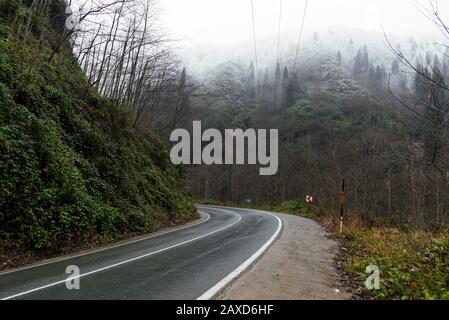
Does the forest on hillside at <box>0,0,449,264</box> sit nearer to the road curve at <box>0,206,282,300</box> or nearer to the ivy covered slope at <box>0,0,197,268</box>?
the ivy covered slope at <box>0,0,197,268</box>

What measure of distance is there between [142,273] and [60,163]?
6.29 meters

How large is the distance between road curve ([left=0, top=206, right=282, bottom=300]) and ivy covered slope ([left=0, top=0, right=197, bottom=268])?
51.7 inches

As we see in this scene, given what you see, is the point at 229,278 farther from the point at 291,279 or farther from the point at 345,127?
the point at 345,127

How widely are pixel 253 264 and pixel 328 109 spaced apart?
85.3 meters

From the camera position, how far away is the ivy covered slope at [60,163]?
9.95 meters

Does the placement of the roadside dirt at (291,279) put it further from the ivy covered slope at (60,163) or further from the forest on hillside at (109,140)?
the ivy covered slope at (60,163)

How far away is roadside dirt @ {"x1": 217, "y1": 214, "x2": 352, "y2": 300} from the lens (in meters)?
5.90

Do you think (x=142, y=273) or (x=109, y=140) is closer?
(x=142, y=273)

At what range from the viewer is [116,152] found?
57.6ft

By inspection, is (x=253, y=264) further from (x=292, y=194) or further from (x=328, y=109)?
(x=328, y=109)

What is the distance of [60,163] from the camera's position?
1194 cm

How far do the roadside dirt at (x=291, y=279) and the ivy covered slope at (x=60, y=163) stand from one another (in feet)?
20.2

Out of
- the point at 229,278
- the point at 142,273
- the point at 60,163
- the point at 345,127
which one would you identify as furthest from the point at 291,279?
the point at 345,127

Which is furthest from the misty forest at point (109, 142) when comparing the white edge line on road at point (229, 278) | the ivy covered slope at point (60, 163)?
the white edge line on road at point (229, 278)
